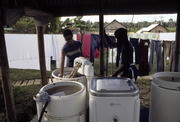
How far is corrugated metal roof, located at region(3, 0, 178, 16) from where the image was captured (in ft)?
12.5

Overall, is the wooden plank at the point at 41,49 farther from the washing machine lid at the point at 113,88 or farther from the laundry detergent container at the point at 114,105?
the laundry detergent container at the point at 114,105

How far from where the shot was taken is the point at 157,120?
2264mm

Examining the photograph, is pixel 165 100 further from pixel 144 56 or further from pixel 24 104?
pixel 24 104

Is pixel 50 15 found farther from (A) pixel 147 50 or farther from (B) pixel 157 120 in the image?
(B) pixel 157 120

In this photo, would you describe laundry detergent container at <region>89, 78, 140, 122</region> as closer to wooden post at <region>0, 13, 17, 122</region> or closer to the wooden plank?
wooden post at <region>0, 13, 17, 122</region>

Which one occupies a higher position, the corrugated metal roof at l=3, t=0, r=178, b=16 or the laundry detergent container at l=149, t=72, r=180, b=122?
the corrugated metal roof at l=3, t=0, r=178, b=16

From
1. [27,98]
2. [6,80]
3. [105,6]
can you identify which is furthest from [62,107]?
[27,98]

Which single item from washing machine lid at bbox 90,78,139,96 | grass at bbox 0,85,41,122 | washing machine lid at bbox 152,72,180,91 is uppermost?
washing machine lid at bbox 90,78,139,96

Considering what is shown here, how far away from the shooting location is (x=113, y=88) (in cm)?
171

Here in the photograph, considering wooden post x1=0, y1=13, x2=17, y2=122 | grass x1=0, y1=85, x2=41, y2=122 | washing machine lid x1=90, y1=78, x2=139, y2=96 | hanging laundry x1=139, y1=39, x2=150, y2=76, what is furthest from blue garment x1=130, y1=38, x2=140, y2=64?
wooden post x1=0, y1=13, x2=17, y2=122

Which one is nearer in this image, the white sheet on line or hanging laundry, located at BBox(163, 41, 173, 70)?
hanging laundry, located at BBox(163, 41, 173, 70)

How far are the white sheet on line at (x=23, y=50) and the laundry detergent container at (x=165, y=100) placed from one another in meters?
5.04

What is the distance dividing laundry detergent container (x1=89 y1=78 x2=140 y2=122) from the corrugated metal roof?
106 inches

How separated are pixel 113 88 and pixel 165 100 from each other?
0.83 m
